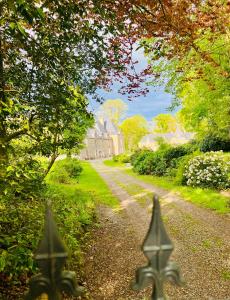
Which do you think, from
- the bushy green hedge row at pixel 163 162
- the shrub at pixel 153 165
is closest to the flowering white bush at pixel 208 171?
the bushy green hedge row at pixel 163 162

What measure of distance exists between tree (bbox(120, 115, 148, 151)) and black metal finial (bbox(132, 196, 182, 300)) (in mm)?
63854

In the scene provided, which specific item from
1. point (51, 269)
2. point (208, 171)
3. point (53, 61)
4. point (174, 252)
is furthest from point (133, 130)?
point (51, 269)

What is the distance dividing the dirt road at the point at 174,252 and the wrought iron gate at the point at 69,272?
3900 mm

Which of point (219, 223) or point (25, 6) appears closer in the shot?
point (25, 6)

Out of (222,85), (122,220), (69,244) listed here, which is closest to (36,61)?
(69,244)

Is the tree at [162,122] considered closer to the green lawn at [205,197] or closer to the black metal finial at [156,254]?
the green lawn at [205,197]

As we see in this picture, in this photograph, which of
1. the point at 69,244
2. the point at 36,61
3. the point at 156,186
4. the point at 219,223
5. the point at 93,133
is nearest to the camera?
the point at 36,61

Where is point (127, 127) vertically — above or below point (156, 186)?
above

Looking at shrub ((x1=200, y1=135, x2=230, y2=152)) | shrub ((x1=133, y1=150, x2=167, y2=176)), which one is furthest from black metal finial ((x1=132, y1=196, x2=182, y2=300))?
shrub ((x1=200, y1=135, x2=230, y2=152))

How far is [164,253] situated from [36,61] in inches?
183

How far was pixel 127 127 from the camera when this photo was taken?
66.1 metres

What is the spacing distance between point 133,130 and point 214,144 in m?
36.0

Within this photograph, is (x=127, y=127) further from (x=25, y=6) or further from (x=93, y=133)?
(x=25, y=6)

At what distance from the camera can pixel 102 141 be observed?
89.5 meters
